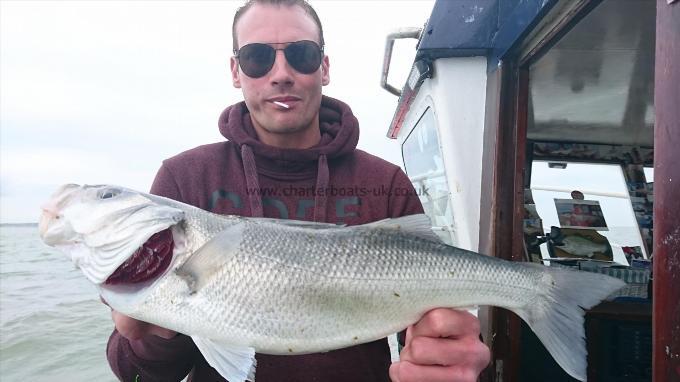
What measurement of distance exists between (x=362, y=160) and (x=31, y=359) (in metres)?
9.94

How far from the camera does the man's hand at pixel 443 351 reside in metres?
1.99

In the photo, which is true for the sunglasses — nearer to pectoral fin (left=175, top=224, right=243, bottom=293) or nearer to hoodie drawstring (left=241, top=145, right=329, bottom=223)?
hoodie drawstring (left=241, top=145, right=329, bottom=223)

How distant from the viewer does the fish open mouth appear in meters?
1.93

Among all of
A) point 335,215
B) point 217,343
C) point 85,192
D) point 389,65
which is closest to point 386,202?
point 335,215

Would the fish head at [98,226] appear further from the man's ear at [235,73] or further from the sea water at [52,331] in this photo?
the sea water at [52,331]

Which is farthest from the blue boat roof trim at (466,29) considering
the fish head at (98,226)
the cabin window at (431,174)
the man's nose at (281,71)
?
the fish head at (98,226)

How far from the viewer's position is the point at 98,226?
1.97 m

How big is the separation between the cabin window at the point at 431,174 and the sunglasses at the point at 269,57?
208 centimetres

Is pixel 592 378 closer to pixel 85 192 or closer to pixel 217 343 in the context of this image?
pixel 217 343

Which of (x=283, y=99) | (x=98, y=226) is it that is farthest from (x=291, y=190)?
(x=98, y=226)

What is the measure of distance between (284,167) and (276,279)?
890mm

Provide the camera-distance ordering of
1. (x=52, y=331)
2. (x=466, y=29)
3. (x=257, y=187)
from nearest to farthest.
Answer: (x=257, y=187) → (x=466, y=29) → (x=52, y=331)

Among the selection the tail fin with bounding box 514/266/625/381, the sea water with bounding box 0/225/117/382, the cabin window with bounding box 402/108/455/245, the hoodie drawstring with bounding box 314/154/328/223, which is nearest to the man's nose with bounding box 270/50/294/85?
the hoodie drawstring with bounding box 314/154/328/223

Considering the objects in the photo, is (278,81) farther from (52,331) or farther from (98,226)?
(52,331)
